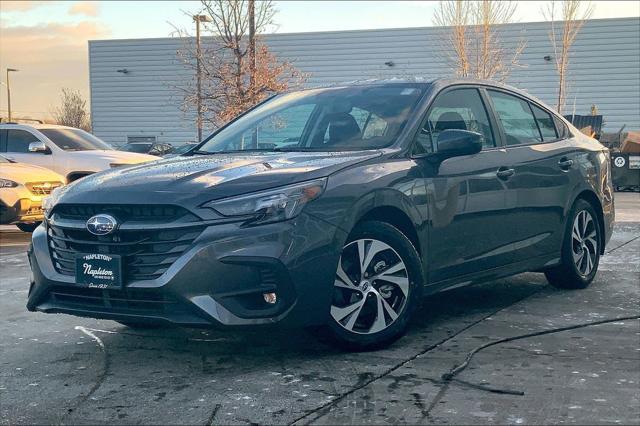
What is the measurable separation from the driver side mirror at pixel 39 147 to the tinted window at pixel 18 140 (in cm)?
45

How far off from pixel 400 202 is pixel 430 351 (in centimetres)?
82

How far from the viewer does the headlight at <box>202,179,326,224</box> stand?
4137 mm

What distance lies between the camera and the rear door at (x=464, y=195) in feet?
16.7

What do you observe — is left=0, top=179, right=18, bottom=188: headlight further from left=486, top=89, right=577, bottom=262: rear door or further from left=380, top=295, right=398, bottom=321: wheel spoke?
left=380, top=295, right=398, bottom=321: wheel spoke

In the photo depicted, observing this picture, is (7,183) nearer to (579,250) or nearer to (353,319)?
(579,250)

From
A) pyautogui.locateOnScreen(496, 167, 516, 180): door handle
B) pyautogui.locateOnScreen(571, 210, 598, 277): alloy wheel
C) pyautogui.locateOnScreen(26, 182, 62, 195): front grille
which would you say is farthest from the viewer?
pyautogui.locateOnScreen(26, 182, 62, 195): front grille

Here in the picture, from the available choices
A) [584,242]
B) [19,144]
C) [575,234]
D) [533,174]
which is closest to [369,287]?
[533,174]

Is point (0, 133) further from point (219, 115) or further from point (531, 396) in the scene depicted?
point (531, 396)

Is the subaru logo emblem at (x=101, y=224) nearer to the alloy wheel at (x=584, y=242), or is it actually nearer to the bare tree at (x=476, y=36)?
the alloy wheel at (x=584, y=242)

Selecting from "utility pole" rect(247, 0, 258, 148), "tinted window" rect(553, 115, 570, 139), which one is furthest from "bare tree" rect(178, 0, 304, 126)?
"tinted window" rect(553, 115, 570, 139)

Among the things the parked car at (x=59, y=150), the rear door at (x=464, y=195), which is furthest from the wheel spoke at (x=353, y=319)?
the parked car at (x=59, y=150)

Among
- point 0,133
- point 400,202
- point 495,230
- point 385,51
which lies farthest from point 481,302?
point 385,51

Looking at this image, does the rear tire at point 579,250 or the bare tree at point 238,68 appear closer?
the rear tire at point 579,250

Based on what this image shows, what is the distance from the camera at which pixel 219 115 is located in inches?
936
